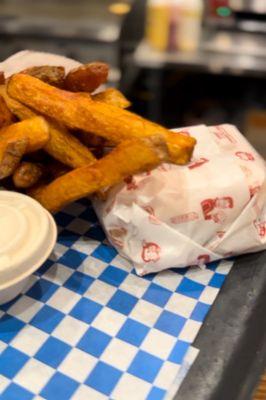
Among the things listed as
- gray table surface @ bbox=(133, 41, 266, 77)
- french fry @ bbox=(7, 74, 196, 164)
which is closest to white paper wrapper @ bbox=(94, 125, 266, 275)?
french fry @ bbox=(7, 74, 196, 164)

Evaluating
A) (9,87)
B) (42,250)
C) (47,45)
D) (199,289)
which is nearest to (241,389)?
(199,289)

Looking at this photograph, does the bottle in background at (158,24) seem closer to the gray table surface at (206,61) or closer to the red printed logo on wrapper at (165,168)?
the gray table surface at (206,61)

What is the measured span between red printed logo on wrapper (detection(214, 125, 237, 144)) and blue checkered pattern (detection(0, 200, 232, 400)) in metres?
0.25

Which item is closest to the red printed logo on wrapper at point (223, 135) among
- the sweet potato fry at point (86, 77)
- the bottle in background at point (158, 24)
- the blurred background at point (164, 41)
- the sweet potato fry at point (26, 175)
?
the sweet potato fry at point (86, 77)

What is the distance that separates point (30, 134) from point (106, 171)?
0.48 feet

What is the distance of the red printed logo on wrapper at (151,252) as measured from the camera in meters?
1.15

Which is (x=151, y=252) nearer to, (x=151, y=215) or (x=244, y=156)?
(x=151, y=215)

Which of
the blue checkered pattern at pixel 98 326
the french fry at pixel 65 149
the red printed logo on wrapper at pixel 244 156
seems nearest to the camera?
the blue checkered pattern at pixel 98 326

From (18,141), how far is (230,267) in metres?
0.47

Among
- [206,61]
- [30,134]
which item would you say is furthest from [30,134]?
[206,61]

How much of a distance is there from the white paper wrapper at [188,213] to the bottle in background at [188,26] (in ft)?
5.18

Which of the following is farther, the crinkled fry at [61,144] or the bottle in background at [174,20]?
the bottle in background at [174,20]

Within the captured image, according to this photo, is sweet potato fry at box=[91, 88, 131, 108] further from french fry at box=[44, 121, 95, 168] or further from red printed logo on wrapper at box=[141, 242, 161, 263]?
red printed logo on wrapper at box=[141, 242, 161, 263]

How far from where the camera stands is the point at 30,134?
1.06 metres
